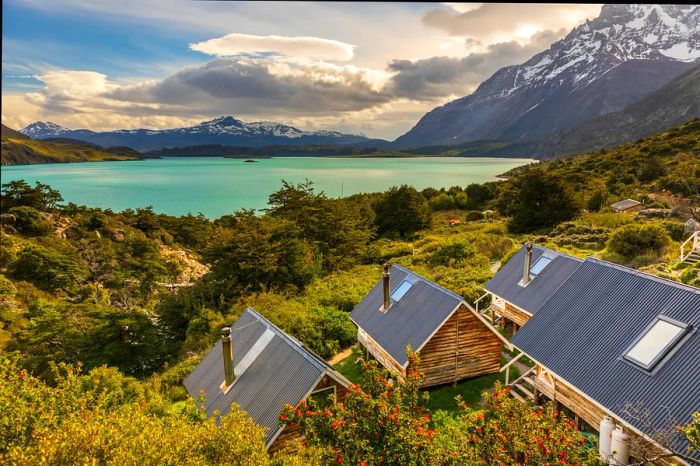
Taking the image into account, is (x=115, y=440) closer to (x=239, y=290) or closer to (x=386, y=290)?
(x=386, y=290)

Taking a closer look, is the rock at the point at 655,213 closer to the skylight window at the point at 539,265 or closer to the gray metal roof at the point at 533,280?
the gray metal roof at the point at 533,280

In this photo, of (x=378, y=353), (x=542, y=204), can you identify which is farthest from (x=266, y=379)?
(x=542, y=204)

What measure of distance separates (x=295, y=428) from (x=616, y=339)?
9409mm

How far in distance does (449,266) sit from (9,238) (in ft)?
142

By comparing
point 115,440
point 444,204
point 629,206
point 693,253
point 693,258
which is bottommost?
point 115,440

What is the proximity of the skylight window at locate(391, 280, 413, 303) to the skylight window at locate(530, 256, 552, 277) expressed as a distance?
254 inches

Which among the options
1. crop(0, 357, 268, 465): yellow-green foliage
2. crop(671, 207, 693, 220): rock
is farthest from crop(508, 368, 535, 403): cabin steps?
crop(671, 207, 693, 220): rock

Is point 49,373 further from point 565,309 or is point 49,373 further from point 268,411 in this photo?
point 565,309

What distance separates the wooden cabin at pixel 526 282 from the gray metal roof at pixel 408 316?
502 cm

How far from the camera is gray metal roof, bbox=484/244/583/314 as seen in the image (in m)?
17.7

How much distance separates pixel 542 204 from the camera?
43125 mm

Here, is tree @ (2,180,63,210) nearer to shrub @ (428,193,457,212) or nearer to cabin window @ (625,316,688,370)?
shrub @ (428,193,457,212)

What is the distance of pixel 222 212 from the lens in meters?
81.9

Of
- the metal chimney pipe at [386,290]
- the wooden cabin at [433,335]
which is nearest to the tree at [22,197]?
the metal chimney pipe at [386,290]
